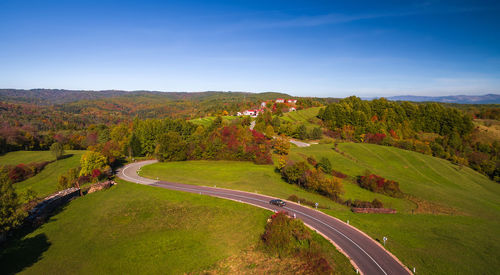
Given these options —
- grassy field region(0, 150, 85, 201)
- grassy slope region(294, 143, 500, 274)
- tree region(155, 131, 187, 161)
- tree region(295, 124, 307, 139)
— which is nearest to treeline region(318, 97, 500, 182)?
tree region(295, 124, 307, 139)

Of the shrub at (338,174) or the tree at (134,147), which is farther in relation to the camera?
the tree at (134,147)

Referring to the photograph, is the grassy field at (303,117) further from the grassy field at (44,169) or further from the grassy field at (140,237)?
the grassy field at (44,169)

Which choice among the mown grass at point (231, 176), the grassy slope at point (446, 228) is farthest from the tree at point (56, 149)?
the grassy slope at point (446, 228)

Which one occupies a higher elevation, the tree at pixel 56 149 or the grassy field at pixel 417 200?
the tree at pixel 56 149

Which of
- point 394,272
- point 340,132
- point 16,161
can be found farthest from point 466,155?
point 16,161

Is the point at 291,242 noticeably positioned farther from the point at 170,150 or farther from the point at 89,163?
the point at 170,150

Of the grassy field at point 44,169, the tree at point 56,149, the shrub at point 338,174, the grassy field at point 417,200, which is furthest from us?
the tree at point 56,149

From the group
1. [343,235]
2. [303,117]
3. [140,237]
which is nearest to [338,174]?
[343,235]

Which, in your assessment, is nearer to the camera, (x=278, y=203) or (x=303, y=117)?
(x=278, y=203)
